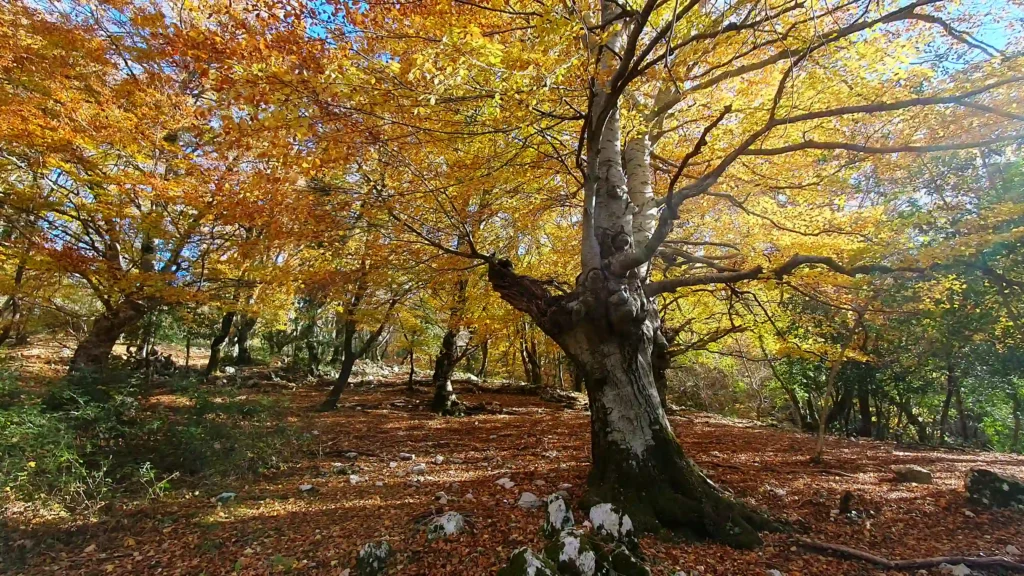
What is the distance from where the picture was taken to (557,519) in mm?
3271

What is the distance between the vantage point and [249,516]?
405cm

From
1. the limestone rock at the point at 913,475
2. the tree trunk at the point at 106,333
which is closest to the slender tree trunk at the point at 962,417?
the limestone rock at the point at 913,475

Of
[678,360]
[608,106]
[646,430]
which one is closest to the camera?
[608,106]

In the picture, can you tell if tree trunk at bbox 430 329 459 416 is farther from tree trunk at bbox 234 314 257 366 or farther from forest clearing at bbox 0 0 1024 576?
tree trunk at bbox 234 314 257 366

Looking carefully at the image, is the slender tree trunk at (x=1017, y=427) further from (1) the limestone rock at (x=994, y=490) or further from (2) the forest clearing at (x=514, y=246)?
(1) the limestone rock at (x=994, y=490)

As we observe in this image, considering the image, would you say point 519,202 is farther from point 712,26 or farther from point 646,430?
point 646,430

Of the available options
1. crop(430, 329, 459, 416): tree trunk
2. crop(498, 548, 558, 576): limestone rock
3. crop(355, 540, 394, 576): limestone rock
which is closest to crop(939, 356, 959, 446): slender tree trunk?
crop(430, 329, 459, 416): tree trunk

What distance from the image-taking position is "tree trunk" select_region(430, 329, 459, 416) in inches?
422

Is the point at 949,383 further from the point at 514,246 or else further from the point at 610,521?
the point at 610,521

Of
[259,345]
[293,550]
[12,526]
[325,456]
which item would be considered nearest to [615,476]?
[293,550]

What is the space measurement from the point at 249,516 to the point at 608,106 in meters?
4.98

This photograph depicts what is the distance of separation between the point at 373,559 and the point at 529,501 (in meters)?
1.52

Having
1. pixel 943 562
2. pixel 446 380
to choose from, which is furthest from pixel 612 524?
pixel 446 380

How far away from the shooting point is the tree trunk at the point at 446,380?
35.2 ft
